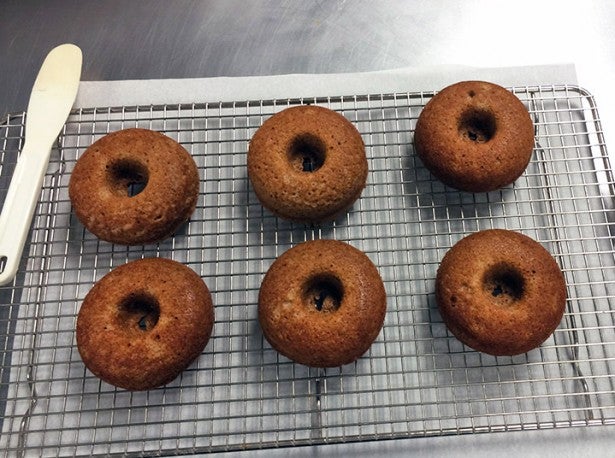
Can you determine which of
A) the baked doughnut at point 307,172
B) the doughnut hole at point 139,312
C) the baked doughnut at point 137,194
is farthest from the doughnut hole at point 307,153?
the doughnut hole at point 139,312

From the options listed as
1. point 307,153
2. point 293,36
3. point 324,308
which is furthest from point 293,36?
point 324,308

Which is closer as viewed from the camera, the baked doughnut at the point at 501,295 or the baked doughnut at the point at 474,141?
the baked doughnut at the point at 501,295

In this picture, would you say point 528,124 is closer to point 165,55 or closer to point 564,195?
point 564,195

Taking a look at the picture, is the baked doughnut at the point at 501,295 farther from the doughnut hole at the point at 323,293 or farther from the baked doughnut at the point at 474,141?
the doughnut hole at the point at 323,293

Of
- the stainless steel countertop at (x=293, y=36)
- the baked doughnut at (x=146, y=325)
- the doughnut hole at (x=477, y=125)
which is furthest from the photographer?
the stainless steel countertop at (x=293, y=36)

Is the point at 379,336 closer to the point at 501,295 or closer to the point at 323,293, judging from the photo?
the point at 323,293

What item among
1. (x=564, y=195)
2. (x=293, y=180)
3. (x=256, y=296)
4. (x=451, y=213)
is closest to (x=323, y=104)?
(x=293, y=180)

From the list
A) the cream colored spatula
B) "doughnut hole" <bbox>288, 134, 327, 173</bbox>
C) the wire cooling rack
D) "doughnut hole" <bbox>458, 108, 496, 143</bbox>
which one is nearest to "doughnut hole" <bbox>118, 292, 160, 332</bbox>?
the wire cooling rack
